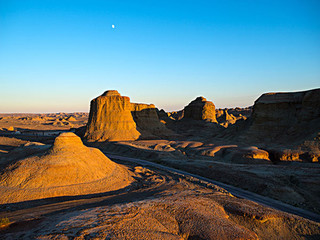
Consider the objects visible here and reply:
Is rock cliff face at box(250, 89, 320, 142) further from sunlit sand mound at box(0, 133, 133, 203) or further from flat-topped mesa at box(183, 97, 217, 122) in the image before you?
sunlit sand mound at box(0, 133, 133, 203)

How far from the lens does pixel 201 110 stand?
258ft

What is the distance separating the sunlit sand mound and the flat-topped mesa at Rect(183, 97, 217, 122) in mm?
59974

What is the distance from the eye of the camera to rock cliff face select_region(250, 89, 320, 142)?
136 ft

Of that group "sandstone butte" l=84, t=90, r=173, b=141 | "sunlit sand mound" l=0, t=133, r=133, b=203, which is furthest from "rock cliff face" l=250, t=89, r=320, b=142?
"sunlit sand mound" l=0, t=133, r=133, b=203

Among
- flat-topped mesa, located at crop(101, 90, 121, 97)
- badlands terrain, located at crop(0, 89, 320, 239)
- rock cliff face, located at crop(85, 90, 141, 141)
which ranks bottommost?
badlands terrain, located at crop(0, 89, 320, 239)

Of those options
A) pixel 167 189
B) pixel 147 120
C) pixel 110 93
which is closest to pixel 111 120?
pixel 110 93

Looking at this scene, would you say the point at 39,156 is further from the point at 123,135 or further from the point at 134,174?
the point at 123,135

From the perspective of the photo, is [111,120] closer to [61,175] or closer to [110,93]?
[110,93]

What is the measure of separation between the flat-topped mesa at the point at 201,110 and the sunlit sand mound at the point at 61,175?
60.0 m

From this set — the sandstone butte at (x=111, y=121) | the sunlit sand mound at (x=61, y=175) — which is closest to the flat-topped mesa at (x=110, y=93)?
the sandstone butte at (x=111, y=121)

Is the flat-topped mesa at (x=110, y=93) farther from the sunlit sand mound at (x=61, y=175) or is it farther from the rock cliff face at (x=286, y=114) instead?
the rock cliff face at (x=286, y=114)

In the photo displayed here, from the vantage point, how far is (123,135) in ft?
172

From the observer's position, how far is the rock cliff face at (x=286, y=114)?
1635 inches

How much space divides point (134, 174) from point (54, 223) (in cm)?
1472
